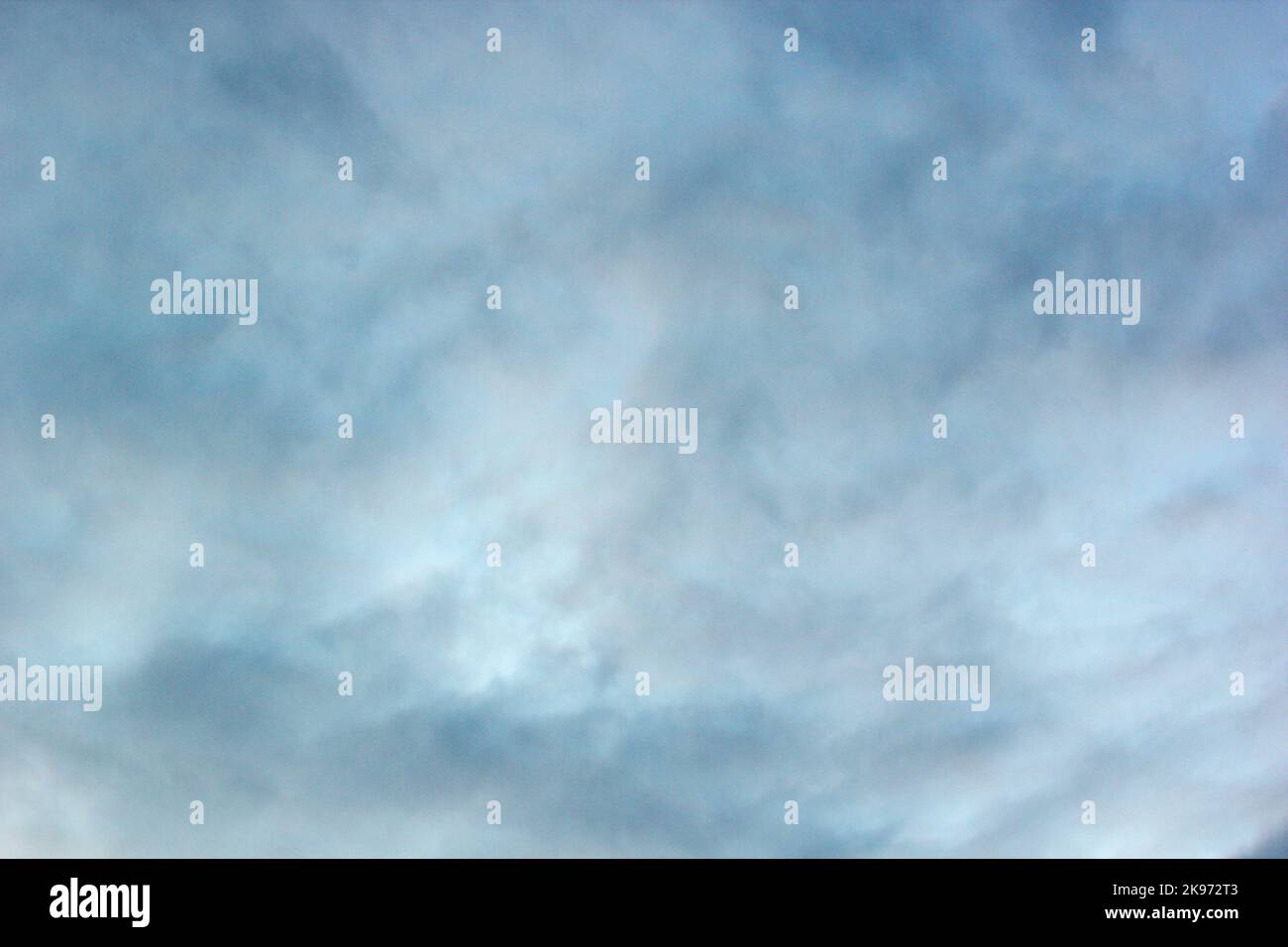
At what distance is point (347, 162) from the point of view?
5344 centimetres
